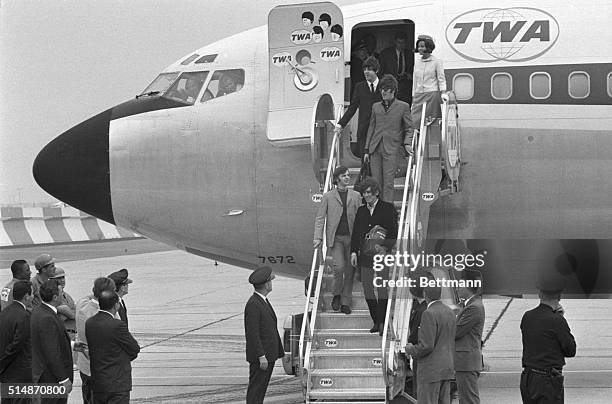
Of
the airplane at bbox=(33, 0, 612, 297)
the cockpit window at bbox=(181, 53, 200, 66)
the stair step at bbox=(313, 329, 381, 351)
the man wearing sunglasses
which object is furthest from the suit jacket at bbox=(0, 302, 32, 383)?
the cockpit window at bbox=(181, 53, 200, 66)

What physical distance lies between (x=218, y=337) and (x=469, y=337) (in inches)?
405

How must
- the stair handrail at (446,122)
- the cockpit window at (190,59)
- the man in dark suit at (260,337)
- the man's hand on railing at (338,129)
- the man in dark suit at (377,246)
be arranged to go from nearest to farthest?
the man in dark suit at (260,337) < the man in dark suit at (377,246) < the stair handrail at (446,122) < the man's hand on railing at (338,129) < the cockpit window at (190,59)

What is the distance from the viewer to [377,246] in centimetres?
1246

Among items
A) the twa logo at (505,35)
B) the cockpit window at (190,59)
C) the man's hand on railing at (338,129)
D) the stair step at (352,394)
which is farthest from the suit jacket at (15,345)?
the twa logo at (505,35)

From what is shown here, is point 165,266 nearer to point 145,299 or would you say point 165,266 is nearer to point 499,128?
point 145,299

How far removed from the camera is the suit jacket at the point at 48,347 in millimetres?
10617

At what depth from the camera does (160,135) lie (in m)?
15.4

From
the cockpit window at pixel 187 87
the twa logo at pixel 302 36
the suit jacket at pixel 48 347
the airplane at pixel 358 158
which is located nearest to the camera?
the suit jacket at pixel 48 347

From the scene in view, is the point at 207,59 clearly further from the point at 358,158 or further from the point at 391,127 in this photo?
the point at 391,127

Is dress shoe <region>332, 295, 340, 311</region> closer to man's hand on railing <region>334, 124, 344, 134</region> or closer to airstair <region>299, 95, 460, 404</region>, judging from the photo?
airstair <region>299, 95, 460, 404</region>

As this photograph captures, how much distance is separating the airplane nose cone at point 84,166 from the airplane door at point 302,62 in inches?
102

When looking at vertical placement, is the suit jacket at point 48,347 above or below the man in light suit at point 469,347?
above

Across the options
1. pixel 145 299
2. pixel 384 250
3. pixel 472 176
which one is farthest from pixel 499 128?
pixel 145 299

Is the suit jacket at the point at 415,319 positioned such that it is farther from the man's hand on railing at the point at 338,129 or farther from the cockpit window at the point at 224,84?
the cockpit window at the point at 224,84
